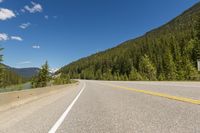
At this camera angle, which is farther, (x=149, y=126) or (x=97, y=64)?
(x=97, y=64)

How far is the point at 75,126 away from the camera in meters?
5.60

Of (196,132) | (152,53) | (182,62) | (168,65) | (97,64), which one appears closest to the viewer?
(196,132)

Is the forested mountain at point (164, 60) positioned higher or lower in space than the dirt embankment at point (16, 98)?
higher

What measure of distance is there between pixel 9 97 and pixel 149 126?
5829 millimetres

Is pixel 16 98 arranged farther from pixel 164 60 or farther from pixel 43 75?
pixel 164 60

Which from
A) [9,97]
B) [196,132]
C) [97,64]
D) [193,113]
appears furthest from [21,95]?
[97,64]

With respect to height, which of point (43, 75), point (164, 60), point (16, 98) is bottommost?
point (16, 98)

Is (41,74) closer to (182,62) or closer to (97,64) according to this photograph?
(182,62)

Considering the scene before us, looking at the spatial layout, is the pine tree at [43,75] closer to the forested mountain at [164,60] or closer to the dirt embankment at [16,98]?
the forested mountain at [164,60]

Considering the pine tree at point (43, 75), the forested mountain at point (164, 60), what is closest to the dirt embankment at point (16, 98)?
the forested mountain at point (164, 60)

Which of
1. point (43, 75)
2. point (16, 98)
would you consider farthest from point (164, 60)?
point (16, 98)

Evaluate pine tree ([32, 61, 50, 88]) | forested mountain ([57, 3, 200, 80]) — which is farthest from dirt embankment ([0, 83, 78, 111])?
pine tree ([32, 61, 50, 88])

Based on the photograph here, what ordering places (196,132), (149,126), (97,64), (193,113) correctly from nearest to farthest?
(196,132), (149,126), (193,113), (97,64)

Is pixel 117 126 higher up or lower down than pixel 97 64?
lower down
